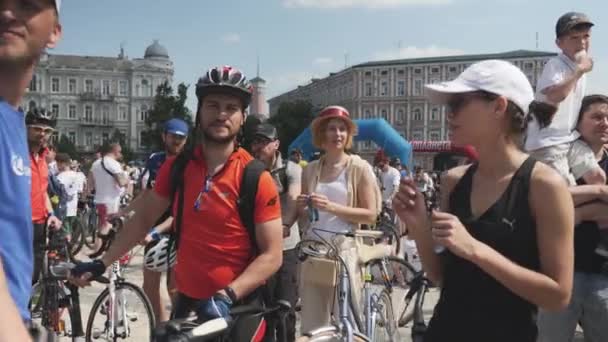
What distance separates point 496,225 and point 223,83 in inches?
59.9

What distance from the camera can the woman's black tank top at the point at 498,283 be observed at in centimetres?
217

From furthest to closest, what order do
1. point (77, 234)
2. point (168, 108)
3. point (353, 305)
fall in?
point (168, 108) → point (77, 234) → point (353, 305)

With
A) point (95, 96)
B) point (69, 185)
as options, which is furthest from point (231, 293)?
→ point (95, 96)

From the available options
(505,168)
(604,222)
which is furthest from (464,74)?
(604,222)

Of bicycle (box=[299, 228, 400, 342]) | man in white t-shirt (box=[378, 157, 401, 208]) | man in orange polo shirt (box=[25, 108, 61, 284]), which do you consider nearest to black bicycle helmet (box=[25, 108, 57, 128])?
man in orange polo shirt (box=[25, 108, 61, 284])

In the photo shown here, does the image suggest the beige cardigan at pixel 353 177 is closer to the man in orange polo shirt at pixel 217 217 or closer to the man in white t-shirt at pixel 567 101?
the man in white t-shirt at pixel 567 101

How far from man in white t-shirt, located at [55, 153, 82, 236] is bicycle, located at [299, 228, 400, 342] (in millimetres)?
8702

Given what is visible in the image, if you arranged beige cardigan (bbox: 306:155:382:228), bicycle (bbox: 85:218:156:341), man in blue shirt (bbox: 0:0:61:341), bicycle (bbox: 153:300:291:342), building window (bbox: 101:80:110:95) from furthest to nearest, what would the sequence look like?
building window (bbox: 101:80:110:95)
bicycle (bbox: 85:218:156:341)
beige cardigan (bbox: 306:155:382:228)
bicycle (bbox: 153:300:291:342)
man in blue shirt (bbox: 0:0:61:341)

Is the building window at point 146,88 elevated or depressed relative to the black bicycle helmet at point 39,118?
elevated

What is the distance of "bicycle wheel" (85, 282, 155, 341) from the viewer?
5492 millimetres

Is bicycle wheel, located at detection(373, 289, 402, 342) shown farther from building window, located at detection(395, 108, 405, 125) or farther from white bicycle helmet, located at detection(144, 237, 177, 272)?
building window, located at detection(395, 108, 405, 125)

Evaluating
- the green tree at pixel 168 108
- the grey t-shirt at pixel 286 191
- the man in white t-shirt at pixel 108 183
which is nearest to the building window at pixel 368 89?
the green tree at pixel 168 108

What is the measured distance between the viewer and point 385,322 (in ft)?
18.2

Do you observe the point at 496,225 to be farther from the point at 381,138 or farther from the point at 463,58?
the point at 463,58
